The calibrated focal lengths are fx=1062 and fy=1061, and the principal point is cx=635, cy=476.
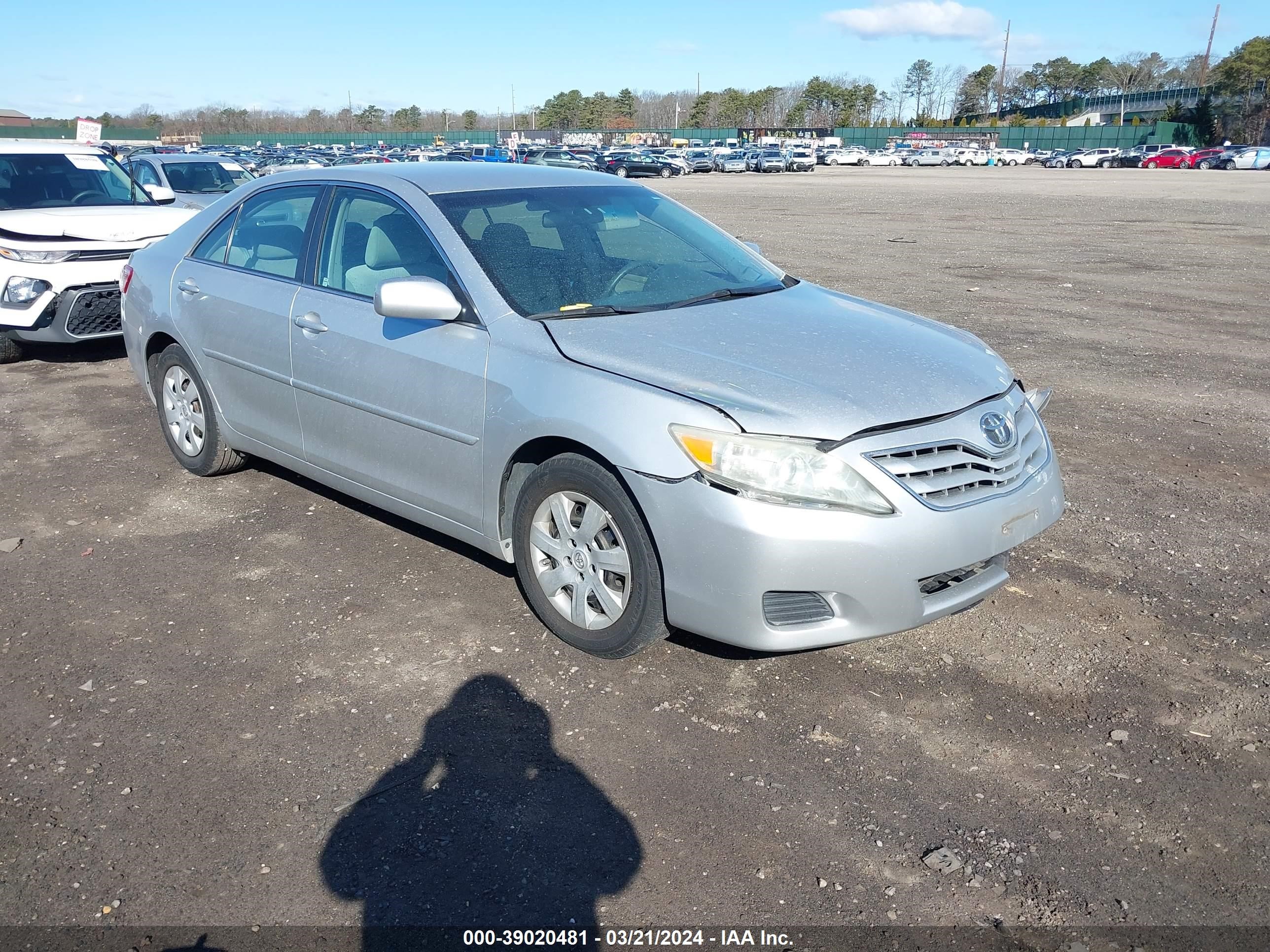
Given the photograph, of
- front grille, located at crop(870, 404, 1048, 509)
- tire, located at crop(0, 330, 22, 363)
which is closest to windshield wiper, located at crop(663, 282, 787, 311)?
front grille, located at crop(870, 404, 1048, 509)

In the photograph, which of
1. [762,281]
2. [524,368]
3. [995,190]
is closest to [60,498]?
[524,368]

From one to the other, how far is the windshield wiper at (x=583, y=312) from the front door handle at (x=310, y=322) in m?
1.14

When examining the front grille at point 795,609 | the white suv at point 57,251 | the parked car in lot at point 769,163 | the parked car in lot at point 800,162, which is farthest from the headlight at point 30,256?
the parked car in lot at point 800,162

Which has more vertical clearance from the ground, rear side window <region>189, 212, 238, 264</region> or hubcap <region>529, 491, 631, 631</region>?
rear side window <region>189, 212, 238, 264</region>

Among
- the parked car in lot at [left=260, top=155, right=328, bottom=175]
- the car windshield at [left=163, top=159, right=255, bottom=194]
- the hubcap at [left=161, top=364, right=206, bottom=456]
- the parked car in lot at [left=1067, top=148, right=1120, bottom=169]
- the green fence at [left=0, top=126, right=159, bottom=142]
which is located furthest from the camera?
the parked car in lot at [left=1067, top=148, right=1120, bottom=169]

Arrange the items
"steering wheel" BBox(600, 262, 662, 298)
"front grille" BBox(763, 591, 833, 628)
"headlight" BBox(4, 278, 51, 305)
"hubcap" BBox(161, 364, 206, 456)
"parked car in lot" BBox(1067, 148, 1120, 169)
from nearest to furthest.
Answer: "front grille" BBox(763, 591, 833, 628) → "steering wheel" BBox(600, 262, 662, 298) → "hubcap" BBox(161, 364, 206, 456) → "headlight" BBox(4, 278, 51, 305) → "parked car in lot" BBox(1067, 148, 1120, 169)

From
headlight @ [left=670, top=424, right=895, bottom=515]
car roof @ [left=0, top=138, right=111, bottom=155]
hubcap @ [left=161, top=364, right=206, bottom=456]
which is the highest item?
car roof @ [left=0, top=138, right=111, bottom=155]

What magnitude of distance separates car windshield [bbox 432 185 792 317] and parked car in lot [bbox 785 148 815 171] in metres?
56.7

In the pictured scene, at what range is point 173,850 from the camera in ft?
9.64

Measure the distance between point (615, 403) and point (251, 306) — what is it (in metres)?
2.40

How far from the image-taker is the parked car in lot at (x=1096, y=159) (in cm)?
6488

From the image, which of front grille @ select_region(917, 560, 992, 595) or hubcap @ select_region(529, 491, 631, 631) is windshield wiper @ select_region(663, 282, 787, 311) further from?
front grille @ select_region(917, 560, 992, 595)

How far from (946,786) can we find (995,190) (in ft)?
122

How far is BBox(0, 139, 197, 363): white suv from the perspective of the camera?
838 cm
